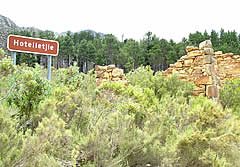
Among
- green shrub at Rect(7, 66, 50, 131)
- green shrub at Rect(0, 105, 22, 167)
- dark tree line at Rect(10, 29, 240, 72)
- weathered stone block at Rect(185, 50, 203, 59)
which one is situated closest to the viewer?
green shrub at Rect(0, 105, 22, 167)

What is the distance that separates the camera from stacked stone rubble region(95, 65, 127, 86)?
20.4 ft

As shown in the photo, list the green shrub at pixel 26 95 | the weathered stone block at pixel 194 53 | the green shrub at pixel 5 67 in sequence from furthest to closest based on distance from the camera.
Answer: the weathered stone block at pixel 194 53
the green shrub at pixel 26 95
the green shrub at pixel 5 67

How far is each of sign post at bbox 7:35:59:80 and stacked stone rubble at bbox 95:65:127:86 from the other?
2146 mm

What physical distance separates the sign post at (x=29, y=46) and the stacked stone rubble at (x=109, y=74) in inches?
84.5

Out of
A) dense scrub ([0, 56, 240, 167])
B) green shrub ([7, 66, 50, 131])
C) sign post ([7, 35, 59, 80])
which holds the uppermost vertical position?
sign post ([7, 35, 59, 80])

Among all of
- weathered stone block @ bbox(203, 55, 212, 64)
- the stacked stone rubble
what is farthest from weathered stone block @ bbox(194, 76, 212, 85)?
the stacked stone rubble

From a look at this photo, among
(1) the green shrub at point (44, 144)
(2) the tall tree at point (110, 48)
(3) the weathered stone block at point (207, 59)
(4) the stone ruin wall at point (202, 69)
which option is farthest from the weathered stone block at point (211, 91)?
(2) the tall tree at point (110, 48)

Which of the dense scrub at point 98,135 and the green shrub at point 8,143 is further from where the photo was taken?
the dense scrub at point 98,135

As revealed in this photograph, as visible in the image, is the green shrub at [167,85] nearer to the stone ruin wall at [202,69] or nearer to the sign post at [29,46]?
the stone ruin wall at [202,69]

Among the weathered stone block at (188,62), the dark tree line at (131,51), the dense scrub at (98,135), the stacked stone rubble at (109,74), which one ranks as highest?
the dark tree line at (131,51)

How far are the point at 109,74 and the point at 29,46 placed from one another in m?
2.84

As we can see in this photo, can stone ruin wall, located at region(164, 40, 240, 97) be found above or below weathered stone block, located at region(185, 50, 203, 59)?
below

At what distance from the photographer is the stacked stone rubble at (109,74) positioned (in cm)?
622

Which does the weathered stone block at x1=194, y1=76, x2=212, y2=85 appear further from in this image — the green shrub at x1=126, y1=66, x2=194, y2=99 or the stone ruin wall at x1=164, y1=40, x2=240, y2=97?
the green shrub at x1=126, y1=66, x2=194, y2=99
